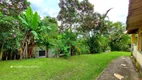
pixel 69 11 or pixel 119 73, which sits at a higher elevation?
pixel 69 11

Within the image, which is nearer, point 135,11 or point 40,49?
point 135,11

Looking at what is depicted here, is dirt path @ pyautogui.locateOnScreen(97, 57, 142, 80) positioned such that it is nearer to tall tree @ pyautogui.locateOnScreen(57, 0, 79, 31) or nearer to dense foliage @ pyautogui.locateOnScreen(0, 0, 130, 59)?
dense foliage @ pyautogui.locateOnScreen(0, 0, 130, 59)

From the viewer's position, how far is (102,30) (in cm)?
1452

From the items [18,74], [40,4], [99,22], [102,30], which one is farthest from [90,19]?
[18,74]

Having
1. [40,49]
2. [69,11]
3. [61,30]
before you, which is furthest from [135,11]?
[61,30]

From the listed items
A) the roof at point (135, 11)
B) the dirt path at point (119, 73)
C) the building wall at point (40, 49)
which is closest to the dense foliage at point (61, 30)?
the building wall at point (40, 49)

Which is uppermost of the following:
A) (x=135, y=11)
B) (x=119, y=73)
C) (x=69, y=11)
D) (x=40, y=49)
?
(x=69, y=11)

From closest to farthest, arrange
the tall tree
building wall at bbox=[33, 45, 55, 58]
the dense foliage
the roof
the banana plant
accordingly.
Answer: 1. the roof
2. the dense foliage
3. the banana plant
4. building wall at bbox=[33, 45, 55, 58]
5. the tall tree

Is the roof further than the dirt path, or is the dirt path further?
the dirt path

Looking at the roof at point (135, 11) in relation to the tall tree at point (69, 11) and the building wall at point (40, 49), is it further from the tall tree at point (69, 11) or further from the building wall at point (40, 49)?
the tall tree at point (69, 11)

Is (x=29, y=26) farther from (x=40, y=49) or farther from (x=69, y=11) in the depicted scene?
(x=69, y=11)

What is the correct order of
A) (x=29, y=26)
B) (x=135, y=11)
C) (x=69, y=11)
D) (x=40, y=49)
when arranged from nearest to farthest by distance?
(x=135, y=11) → (x=29, y=26) → (x=40, y=49) → (x=69, y=11)

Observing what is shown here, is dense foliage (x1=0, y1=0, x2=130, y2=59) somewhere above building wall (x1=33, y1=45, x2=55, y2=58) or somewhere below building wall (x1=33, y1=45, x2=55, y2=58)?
above

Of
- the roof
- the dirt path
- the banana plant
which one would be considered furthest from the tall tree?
the roof
